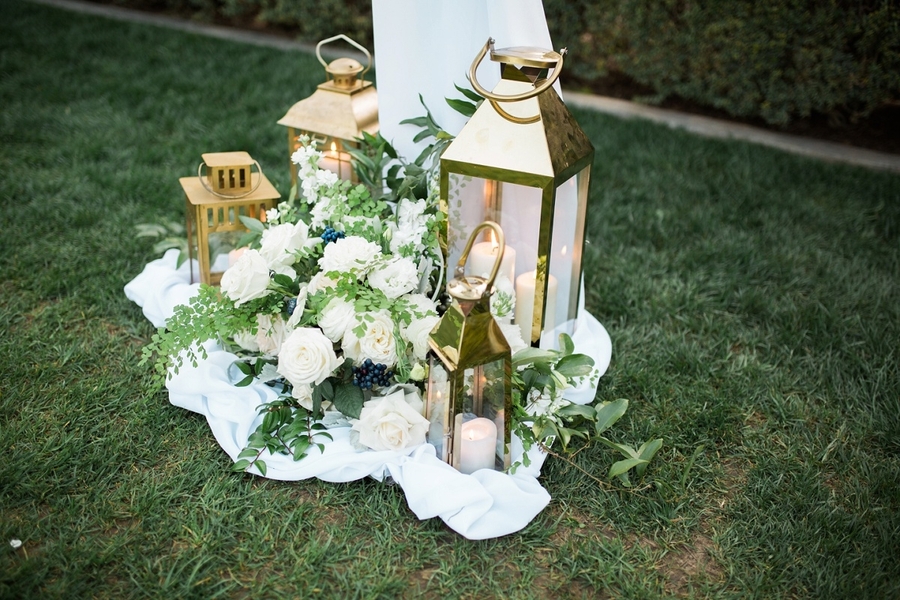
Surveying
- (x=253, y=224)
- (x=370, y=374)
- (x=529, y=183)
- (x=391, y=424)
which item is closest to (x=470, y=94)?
(x=529, y=183)

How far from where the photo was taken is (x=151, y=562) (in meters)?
1.69

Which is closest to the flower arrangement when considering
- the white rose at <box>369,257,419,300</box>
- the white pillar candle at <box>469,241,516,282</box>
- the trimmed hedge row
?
the white rose at <box>369,257,419,300</box>

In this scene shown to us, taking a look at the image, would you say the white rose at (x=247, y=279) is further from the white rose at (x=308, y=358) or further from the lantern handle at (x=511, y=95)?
the lantern handle at (x=511, y=95)

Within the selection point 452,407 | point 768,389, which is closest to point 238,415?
point 452,407

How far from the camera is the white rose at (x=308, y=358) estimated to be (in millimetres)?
1902

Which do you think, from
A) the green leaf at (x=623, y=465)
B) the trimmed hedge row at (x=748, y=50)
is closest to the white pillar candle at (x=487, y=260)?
the green leaf at (x=623, y=465)

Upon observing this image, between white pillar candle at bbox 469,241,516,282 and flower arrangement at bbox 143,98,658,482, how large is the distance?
0.10 m

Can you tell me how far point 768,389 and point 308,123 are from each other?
1680mm

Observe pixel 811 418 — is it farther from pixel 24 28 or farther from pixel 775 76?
pixel 24 28

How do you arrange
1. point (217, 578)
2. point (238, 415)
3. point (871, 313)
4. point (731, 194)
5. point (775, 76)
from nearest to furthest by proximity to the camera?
point (217, 578) < point (238, 415) < point (871, 313) < point (731, 194) < point (775, 76)

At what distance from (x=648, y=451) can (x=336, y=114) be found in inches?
56.1

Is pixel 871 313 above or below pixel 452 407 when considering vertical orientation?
below

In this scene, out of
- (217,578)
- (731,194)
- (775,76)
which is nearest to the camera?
(217,578)

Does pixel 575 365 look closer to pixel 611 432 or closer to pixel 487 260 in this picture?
pixel 611 432
